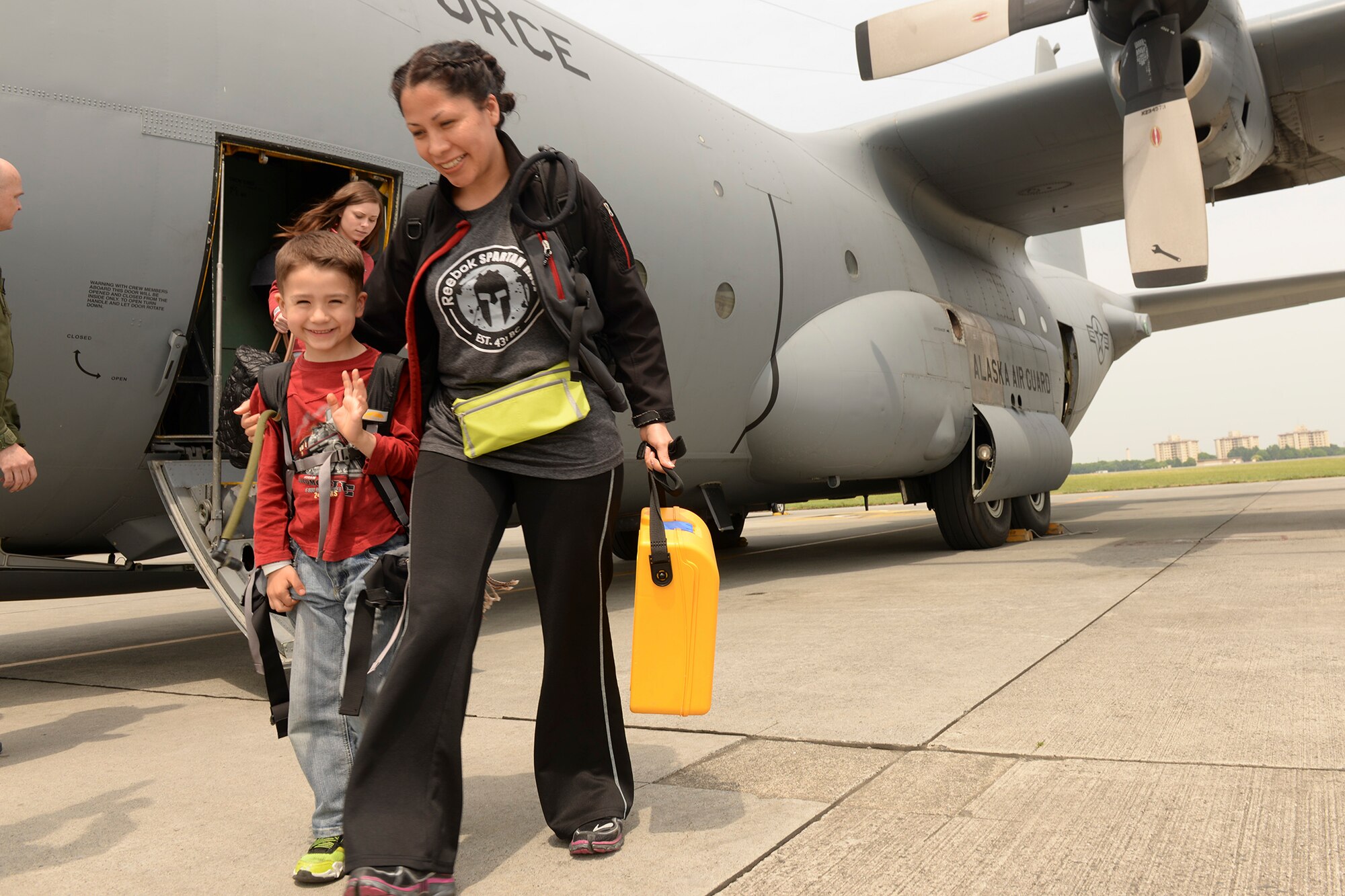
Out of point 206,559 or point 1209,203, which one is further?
point 1209,203

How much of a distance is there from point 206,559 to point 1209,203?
944cm

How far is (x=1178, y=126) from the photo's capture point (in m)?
6.91

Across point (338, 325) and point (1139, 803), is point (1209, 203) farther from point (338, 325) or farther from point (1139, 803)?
point (338, 325)

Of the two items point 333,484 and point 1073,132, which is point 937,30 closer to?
point 1073,132

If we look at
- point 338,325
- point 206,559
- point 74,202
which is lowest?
point 206,559

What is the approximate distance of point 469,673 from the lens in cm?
211

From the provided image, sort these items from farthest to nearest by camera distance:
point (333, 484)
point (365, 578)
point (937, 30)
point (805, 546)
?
point (805, 546) → point (937, 30) → point (333, 484) → point (365, 578)

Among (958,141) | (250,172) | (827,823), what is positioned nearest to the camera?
(827,823)

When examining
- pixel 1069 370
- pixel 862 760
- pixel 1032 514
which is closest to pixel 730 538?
pixel 1032 514

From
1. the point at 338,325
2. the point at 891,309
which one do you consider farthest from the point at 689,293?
the point at 338,325

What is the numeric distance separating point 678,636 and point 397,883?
75cm

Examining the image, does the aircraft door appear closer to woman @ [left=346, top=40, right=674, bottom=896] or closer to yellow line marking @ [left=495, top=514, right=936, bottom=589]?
yellow line marking @ [left=495, top=514, right=936, bottom=589]

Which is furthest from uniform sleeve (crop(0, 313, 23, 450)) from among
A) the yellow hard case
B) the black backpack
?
the yellow hard case

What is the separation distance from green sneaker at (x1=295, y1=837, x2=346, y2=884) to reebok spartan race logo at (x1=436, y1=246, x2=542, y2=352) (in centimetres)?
110
